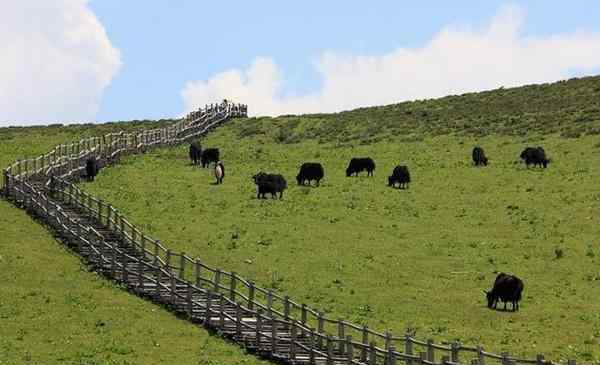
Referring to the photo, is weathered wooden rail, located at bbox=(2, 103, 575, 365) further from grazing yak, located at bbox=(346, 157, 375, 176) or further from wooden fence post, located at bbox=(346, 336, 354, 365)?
grazing yak, located at bbox=(346, 157, 375, 176)

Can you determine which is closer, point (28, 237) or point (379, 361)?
point (379, 361)

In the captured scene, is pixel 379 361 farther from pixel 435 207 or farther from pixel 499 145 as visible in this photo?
pixel 499 145

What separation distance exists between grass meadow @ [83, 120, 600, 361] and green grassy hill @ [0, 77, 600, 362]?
90 millimetres

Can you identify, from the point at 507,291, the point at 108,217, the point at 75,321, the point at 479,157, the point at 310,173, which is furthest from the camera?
the point at 479,157

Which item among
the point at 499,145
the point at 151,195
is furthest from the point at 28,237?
the point at 499,145

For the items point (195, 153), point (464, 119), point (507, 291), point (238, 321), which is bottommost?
point (238, 321)

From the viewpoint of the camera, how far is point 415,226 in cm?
5138

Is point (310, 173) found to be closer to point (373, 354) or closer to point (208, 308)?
point (208, 308)

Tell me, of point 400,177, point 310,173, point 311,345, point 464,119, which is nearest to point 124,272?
point 311,345

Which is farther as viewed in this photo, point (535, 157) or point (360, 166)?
point (360, 166)

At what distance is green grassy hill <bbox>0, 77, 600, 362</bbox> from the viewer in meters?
37.5

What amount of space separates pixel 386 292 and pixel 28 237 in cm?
1715

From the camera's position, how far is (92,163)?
64.2 metres

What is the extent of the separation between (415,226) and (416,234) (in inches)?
60.3
